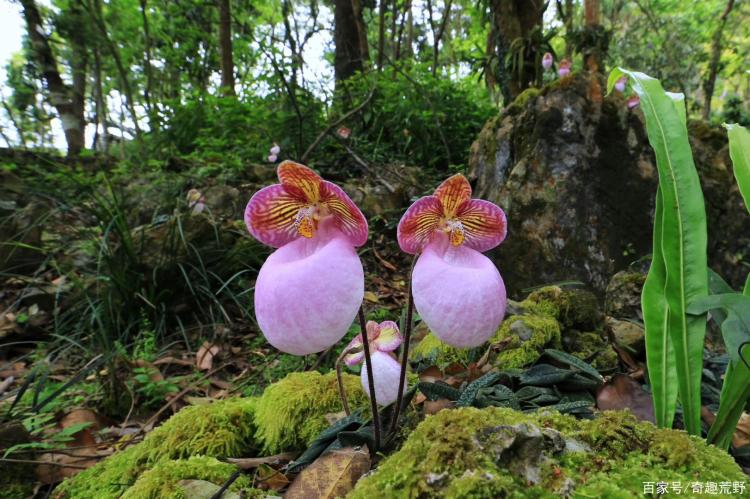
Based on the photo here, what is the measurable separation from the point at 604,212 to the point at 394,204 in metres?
2.23

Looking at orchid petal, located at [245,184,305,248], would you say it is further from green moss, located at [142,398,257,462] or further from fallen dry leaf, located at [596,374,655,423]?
fallen dry leaf, located at [596,374,655,423]

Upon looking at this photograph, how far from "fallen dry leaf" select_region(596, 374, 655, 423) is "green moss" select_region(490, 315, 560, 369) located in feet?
0.92

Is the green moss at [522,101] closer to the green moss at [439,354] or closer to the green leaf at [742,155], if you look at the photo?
the green leaf at [742,155]

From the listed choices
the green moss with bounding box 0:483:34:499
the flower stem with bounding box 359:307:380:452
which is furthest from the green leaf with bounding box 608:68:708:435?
the green moss with bounding box 0:483:34:499

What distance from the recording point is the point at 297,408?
1.42 metres

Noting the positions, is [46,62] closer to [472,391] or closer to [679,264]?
[472,391]

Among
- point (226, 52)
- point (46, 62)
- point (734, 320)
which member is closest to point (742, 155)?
point (734, 320)

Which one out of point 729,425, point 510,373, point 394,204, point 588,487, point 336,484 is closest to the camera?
point 588,487

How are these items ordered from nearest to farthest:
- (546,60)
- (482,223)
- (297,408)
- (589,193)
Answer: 1. (482,223)
2. (297,408)
3. (589,193)
4. (546,60)

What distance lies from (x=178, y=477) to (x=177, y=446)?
10.1 inches

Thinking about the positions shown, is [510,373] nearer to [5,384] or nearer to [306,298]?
[306,298]

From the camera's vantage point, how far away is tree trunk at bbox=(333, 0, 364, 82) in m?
7.20

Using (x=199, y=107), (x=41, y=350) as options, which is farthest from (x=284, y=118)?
(x=41, y=350)

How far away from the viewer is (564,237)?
3.07 m
